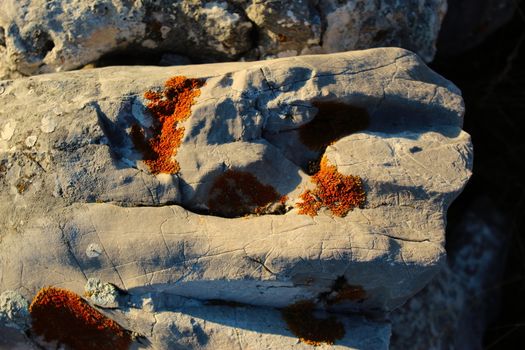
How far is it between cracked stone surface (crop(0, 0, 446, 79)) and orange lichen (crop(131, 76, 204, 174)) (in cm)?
126

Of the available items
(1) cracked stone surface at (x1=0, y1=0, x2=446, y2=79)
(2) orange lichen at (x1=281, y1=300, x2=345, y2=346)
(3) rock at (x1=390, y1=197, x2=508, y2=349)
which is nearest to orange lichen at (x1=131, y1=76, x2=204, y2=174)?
(1) cracked stone surface at (x1=0, y1=0, x2=446, y2=79)

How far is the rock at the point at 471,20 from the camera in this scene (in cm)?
766

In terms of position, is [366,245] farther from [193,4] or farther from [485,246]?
[485,246]

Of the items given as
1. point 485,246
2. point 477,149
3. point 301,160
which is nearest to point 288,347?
point 301,160

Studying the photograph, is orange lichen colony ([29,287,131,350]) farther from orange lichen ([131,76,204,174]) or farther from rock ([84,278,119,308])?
orange lichen ([131,76,204,174])

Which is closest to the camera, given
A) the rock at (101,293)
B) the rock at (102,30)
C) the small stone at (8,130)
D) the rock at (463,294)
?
the rock at (101,293)

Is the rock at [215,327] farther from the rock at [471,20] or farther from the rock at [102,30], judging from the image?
the rock at [471,20]

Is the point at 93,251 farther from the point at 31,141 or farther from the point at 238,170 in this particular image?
the point at 238,170

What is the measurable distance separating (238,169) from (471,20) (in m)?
5.15

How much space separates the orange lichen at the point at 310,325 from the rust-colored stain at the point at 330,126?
165 cm

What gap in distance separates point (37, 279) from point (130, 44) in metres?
3.03

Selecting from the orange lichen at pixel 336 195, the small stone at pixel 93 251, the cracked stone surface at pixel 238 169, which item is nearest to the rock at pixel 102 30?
the cracked stone surface at pixel 238 169

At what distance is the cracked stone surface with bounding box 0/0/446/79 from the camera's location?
5801 millimetres

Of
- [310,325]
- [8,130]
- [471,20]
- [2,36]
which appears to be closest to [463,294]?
[310,325]
